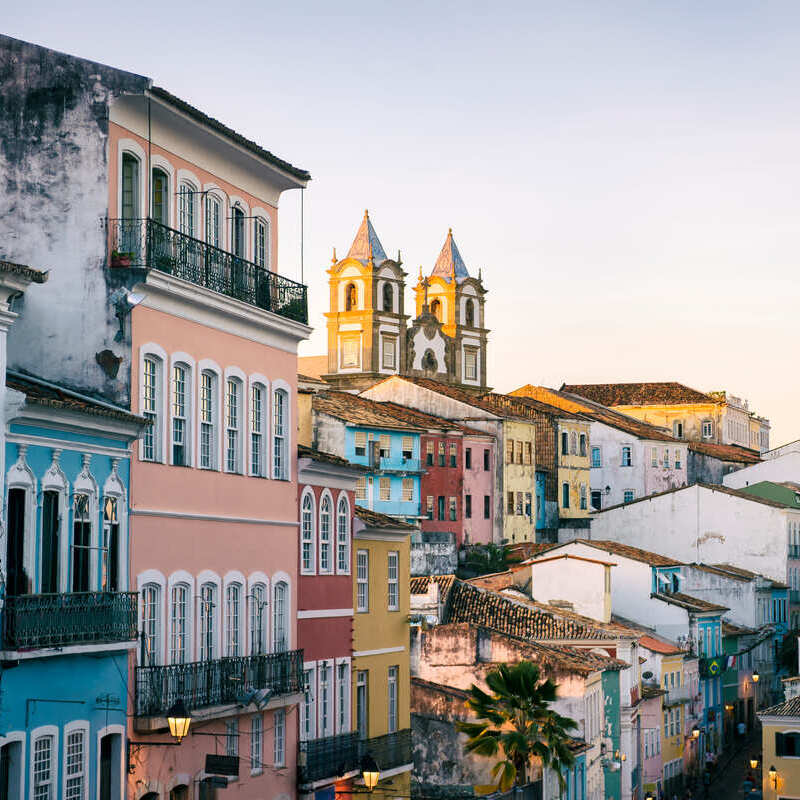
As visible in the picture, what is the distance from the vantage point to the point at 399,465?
96.4 m

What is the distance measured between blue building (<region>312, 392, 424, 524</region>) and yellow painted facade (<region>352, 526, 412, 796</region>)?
41871 millimetres

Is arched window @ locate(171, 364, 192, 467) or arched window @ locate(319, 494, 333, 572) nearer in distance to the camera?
arched window @ locate(171, 364, 192, 467)

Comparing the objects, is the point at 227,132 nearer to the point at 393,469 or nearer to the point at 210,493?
the point at 210,493

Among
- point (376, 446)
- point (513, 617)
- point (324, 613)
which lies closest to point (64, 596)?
point (324, 613)

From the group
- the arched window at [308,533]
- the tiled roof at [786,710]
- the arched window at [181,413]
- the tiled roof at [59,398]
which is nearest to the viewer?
the tiled roof at [59,398]

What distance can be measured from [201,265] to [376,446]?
196ft

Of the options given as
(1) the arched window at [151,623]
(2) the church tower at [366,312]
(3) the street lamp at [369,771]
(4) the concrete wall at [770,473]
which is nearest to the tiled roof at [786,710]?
(3) the street lamp at [369,771]

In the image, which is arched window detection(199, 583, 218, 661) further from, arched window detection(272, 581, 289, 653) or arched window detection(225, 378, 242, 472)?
arched window detection(272, 581, 289, 653)

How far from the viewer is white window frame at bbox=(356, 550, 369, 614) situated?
42.9 meters

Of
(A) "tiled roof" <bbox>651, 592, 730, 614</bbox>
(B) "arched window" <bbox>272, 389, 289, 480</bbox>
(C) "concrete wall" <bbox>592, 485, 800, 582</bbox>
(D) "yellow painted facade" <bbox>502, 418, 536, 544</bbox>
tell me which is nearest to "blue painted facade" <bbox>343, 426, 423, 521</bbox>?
(D) "yellow painted facade" <bbox>502, 418, 536, 544</bbox>

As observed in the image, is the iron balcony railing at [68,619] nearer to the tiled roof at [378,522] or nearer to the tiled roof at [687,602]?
the tiled roof at [378,522]

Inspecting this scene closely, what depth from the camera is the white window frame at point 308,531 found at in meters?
39.1

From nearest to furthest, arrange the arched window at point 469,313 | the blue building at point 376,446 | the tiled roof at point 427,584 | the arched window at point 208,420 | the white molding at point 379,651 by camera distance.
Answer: the arched window at point 208,420 < the white molding at point 379,651 < the tiled roof at point 427,584 < the blue building at point 376,446 < the arched window at point 469,313

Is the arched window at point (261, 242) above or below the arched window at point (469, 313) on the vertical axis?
below
